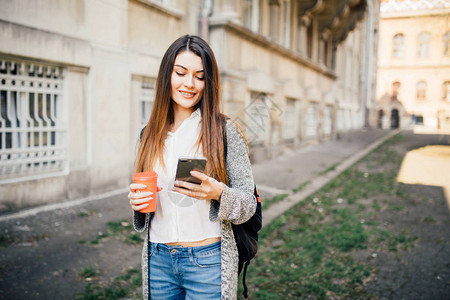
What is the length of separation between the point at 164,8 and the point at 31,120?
372 cm

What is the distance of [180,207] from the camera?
178cm

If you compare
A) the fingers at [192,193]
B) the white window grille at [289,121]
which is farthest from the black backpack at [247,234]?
the white window grille at [289,121]

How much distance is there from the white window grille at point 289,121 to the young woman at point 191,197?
12.3m

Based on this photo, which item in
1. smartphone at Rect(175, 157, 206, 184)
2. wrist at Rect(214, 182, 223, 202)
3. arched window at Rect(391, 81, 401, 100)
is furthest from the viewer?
arched window at Rect(391, 81, 401, 100)

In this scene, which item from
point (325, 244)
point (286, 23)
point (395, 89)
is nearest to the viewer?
point (325, 244)

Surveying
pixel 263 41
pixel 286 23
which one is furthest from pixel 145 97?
pixel 286 23

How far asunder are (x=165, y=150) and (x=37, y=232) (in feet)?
11.9

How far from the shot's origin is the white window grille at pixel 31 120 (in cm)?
522

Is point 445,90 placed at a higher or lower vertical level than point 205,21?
higher

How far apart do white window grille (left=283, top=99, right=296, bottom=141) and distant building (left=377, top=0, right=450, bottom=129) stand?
29.1 metres

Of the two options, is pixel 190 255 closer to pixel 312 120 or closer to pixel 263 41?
pixel 263 41

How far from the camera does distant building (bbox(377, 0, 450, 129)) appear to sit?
126 ft

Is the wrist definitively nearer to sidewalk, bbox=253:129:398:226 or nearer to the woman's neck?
the woman's neck

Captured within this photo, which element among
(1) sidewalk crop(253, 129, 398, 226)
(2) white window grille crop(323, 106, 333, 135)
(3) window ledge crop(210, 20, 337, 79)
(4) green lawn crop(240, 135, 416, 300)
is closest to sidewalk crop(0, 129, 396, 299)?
(1) sidewalk crop(253, 129, 398, 226)
